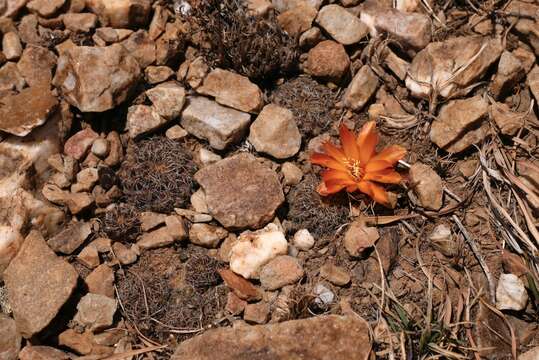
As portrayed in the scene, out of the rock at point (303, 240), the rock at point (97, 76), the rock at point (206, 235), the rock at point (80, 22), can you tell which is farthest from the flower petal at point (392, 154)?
the rock at point (80, 22)

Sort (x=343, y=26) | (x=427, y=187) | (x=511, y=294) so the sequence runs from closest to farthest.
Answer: (x=511, y=294) < (x=427, y=187) < (x=343, y=26)

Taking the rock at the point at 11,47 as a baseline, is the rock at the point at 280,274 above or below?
below

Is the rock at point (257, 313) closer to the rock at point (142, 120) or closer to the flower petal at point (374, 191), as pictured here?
the flower petal at point (374, 191)

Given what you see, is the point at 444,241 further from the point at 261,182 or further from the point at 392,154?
Result: the point at 261,182

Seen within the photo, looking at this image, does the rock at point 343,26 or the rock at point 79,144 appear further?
the rock at point 343,26

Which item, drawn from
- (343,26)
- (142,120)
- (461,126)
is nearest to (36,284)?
(142,120)

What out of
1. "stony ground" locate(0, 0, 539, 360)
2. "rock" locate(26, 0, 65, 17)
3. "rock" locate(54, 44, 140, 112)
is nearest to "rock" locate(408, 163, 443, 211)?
"stony ground" locate(0, 0, 539, 360)
